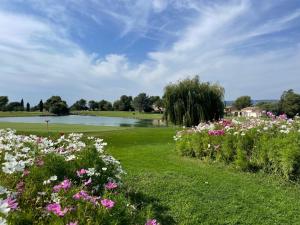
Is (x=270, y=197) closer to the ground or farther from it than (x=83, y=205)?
closer to the ground

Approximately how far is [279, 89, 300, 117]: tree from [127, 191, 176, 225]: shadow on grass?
5547cm

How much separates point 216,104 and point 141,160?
16.4 m

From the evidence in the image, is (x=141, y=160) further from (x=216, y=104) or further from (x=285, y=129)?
(x=216, y=104)

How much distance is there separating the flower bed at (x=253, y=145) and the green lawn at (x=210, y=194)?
267mm

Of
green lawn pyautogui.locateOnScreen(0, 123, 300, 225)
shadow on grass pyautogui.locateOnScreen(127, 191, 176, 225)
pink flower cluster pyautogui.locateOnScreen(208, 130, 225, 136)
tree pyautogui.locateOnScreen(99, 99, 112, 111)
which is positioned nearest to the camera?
shadow on grass pyautogui.locateOnScreen(127, 191, 176, 225)

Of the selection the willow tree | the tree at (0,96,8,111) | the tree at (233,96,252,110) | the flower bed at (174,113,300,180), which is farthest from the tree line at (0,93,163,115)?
the flower bed at (174,113,300,180)

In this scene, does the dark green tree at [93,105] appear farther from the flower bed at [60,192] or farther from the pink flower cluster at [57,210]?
the pink flower cluster at [57,210]

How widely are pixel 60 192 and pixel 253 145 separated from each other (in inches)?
204

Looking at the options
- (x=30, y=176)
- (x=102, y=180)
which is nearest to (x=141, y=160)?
(x=102, y=180)

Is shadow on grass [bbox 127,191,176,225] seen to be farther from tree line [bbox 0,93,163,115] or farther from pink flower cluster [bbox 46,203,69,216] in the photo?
tree line [bbox 0,93,163,115]

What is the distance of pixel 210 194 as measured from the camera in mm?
5164

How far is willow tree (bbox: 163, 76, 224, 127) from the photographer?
74.0 feet

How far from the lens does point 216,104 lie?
2364 cm

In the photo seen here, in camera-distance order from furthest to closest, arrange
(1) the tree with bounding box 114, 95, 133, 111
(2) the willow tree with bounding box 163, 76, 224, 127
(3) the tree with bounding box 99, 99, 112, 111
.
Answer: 1. (3) the tree with bounding box 99, 99, 112, 111
2. (1) the tree with bounding box 114, 95, 133, 111
3. (2) the willow tree with bounding box 163, 76, 224, 127
